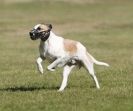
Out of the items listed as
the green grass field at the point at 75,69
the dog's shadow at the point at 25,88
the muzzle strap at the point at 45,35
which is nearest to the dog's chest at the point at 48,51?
the muzzle strap at the point at 45,35

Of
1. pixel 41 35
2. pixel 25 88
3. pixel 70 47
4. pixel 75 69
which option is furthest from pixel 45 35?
pixel 75 69

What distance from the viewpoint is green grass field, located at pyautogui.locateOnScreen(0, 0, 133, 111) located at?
12633 millimetres

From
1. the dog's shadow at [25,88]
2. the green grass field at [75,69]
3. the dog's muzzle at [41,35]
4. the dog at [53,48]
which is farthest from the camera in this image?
the dog's shadow at [25,88]

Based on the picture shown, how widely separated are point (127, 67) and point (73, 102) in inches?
302

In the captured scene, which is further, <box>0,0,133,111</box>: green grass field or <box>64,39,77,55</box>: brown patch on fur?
<box>64,39,77,55</box>: brown patch on fur

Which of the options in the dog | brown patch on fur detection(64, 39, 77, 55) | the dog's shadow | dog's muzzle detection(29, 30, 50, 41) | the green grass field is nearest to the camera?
the green grass field

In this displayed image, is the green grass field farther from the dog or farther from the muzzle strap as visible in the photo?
the muzzle strap

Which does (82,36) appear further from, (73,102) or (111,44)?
(73,102)

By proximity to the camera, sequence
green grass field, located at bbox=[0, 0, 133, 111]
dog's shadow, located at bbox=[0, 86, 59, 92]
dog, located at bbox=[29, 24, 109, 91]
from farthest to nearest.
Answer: dog's shadow, located at bbox=[0, 86, 59, 92], dog, located at bbox=[29, 24, 109, 91], green grass field, located at bbox=[0, 0, 133, 111]

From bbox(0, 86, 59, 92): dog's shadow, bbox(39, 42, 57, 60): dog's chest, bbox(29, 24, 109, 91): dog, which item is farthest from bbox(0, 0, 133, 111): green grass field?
bbox(39, 42, 57, 60): dog's chest

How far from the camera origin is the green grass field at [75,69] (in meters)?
12.6

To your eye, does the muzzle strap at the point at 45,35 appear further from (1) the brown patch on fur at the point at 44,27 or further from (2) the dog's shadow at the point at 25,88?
(2) the dog's shadow at the point at 25,88

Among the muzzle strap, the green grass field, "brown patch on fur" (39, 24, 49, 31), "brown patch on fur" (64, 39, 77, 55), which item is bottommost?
the green grass field

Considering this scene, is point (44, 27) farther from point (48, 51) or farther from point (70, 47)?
A: point (70, 47)
